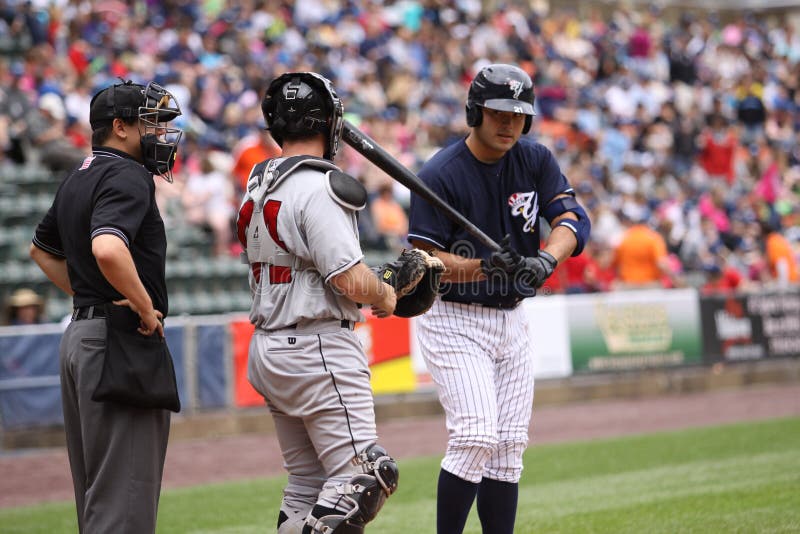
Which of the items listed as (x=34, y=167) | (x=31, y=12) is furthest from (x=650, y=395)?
(x=31, y=12)

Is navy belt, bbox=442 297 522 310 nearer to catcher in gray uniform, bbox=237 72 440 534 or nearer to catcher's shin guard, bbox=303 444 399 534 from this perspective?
catcher in gray uniform, bbox=237 72 440 534

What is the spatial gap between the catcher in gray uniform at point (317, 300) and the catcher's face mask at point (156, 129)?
1.44 feet

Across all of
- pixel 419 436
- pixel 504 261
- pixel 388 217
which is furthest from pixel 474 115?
pixel 388 217

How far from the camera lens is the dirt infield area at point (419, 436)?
9.88 meters

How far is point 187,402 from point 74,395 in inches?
303

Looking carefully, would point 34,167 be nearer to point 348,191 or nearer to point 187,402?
point 187,402

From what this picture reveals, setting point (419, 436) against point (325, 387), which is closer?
point (325, 387)

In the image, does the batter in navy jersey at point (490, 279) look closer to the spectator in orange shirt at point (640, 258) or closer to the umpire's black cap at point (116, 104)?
the umpire's black cap at point (116, 104)

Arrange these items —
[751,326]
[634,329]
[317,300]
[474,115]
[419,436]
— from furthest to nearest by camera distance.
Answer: [751,326] → [634,329] → [419,436] → [474,115] → [317,300]

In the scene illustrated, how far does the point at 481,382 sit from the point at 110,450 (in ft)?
5.59

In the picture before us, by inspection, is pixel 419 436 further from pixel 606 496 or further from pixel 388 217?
pixel 388 217

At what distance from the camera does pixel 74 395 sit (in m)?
4.70

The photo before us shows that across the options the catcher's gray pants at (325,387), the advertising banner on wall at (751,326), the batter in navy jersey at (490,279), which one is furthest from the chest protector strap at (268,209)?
the advertising banner on wall at (751,326)

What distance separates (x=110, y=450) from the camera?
14.8ft
